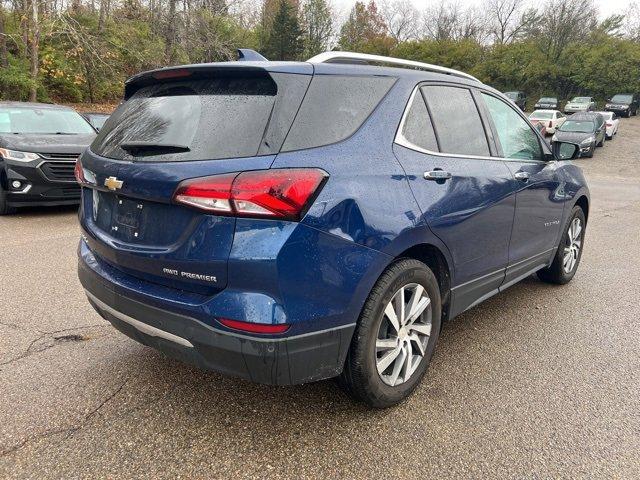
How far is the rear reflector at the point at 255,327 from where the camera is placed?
197 cm

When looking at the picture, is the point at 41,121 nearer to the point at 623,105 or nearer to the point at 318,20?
the point at 623,105

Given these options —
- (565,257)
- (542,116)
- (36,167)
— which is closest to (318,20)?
(542,116)

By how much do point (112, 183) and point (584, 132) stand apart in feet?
78.5

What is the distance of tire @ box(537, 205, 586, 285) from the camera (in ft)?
14.8

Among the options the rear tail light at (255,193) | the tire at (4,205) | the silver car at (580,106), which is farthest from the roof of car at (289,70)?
the silver car at (580,106)

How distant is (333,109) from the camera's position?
7.48ft

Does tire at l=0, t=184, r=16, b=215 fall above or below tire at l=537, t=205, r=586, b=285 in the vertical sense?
below

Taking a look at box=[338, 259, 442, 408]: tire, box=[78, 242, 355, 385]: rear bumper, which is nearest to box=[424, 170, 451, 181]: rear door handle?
box=[338, 259, 442, 408]: tire

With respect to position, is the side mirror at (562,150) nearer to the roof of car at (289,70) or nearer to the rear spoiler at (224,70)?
the roof of car at (289,70)

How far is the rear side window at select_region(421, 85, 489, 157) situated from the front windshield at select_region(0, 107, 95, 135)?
725 centimetres

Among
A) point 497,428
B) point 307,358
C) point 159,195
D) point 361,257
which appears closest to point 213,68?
point 159,195

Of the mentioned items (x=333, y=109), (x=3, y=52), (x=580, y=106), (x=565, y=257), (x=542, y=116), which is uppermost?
(x=333, y=109)

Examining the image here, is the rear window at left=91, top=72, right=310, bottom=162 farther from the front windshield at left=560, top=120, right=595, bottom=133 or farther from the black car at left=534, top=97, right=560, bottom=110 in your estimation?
the black car at left=534, top=97, right=560, bottom=110

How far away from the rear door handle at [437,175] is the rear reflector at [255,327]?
116cm
